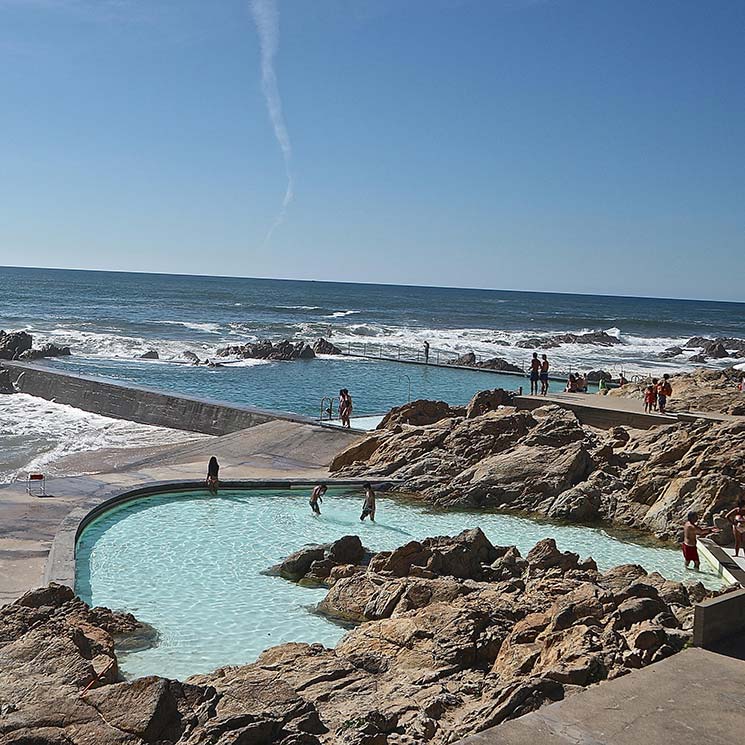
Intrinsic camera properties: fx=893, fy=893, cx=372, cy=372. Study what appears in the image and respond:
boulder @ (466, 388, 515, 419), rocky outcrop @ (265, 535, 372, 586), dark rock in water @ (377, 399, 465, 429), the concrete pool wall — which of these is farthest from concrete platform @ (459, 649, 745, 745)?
the concrete pool wall

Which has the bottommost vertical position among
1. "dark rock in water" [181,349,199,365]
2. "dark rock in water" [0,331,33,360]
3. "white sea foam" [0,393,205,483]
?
"white sea foam" [0,393,205,483]

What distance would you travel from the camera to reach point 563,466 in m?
15.4

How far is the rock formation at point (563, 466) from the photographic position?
551 inches

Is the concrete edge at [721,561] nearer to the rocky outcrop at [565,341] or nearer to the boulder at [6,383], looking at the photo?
the boulder at [6,383]

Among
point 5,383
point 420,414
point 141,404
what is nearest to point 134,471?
point 420,414

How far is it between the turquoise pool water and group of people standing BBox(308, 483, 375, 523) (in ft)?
0.55

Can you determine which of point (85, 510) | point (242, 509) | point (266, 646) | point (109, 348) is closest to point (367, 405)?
point (242, 509)

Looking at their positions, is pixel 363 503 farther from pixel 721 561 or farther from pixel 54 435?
pixel 54 435

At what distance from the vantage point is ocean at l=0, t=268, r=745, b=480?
27.2 meters

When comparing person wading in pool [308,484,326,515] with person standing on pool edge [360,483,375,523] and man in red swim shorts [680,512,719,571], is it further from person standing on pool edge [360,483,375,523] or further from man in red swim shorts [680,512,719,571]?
man in red swim shorts [680,512,719,571]

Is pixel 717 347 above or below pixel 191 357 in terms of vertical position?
above

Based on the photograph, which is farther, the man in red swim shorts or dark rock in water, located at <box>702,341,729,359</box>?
dark rock in water, located at <box>702,341,729,359</box>

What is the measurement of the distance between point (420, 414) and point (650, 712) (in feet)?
44.2

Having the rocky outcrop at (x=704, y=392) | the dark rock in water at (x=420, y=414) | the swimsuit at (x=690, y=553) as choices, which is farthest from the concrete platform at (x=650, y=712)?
the rocky outcrop at (x=704, y=392)
